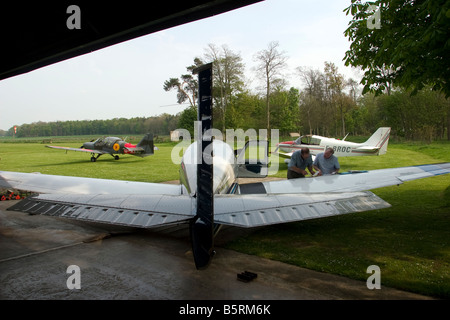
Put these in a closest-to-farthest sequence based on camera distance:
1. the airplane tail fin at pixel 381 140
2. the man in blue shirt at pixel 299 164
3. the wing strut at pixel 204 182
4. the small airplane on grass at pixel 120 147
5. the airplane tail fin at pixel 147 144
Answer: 1. the wing strut at pixel 204 182
2. the man in blue shirt at pixel 299 164
3. the airplane tail fin at pixel 381 140
4. the small airplane on grass at pixel 120 147
5. the airplane tail fin at pixel 147 144

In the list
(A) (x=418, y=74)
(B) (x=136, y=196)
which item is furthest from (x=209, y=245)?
(A) (x=418, y=74)

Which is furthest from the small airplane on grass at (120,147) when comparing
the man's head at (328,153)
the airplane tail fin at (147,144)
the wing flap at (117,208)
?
the wing flap at (117,208)

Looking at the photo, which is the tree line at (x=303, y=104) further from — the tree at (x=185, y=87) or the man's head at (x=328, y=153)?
the man's head at (x=328, y=153)

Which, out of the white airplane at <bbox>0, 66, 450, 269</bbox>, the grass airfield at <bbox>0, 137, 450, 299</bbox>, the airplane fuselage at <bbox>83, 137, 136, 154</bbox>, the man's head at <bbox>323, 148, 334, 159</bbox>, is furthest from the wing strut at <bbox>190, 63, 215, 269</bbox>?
the airplane fuselage at <bbox>83, 137, 136, 154</bbox>

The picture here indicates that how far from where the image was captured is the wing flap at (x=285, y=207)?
4340mm

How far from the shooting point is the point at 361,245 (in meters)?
5.67

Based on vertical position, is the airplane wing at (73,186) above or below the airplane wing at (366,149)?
below

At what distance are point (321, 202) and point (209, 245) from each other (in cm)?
208

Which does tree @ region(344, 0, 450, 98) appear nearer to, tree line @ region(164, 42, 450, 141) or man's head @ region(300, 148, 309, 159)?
man's head @ region(300, 148, 309, 159)

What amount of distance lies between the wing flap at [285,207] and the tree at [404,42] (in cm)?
309

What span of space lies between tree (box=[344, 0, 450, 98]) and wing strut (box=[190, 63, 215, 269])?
12.3 ft

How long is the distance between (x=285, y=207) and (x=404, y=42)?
4307mm

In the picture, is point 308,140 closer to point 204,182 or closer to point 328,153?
point 328,153

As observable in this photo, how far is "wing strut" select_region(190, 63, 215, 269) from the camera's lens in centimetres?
380
